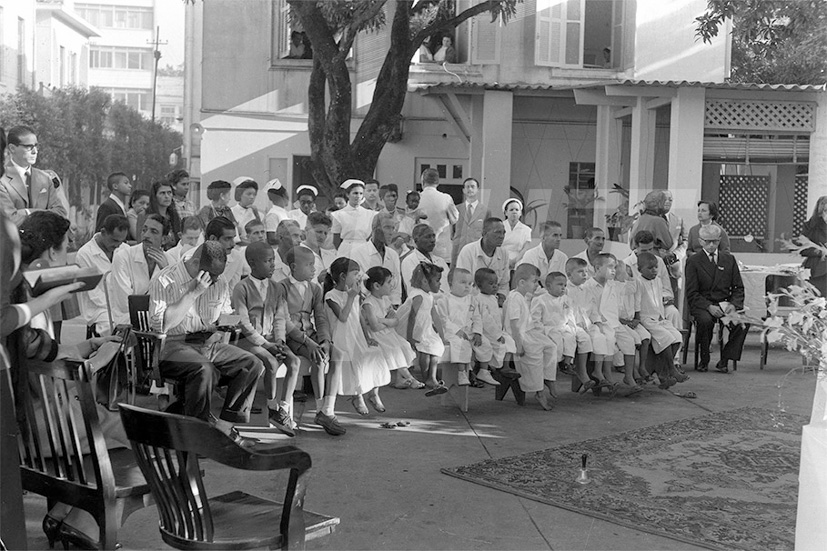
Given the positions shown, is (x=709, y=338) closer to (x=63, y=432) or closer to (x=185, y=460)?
(x=63, y=432)

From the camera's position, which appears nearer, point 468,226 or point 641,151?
point 468,226

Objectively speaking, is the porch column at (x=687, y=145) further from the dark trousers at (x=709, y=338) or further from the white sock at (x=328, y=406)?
the white sock at (x=328, y=406)

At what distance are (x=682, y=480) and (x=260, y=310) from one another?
294 cm

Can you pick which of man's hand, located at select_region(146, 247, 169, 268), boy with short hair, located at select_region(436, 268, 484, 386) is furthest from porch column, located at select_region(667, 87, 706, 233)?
man's hand, located at select_region(146, 247, 169, 268)

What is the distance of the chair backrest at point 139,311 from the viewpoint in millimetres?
6250

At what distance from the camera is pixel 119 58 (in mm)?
9562

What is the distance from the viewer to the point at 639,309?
851 cm

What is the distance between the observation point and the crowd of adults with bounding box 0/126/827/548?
18.2ft

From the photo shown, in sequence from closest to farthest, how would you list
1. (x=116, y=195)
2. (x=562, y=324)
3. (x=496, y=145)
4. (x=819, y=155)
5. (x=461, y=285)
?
1. (x=461, y=285)
2. (x=562, y=324)
3. (x=116, y=195)
4. (x=819, y=155)
5. (x=496, y=145)

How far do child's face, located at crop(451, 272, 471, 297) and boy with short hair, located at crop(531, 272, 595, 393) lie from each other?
57 centimetres

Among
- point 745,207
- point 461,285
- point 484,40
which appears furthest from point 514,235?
point 484,40

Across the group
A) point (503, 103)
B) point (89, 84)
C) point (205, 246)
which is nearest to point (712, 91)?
point (503, 103)

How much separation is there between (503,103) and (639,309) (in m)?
6.79

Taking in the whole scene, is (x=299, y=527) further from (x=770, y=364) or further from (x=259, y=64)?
(x=259, y=64)
